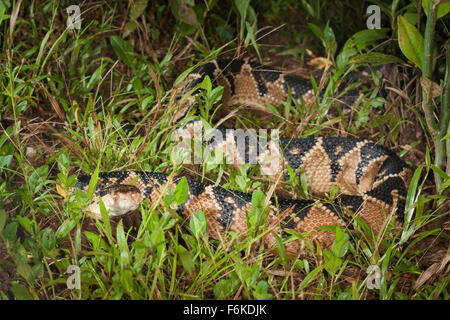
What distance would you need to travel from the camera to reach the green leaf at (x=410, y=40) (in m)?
2.96

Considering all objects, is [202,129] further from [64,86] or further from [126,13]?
[126,13]

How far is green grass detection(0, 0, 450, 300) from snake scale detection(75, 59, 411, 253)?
138 mm

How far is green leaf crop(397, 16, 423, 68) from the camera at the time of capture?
2959 millimetres

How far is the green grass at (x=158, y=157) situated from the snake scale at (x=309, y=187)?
0.45ft

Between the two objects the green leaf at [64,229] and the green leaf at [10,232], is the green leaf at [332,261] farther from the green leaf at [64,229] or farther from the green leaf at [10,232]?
the green leaf at [10,232]

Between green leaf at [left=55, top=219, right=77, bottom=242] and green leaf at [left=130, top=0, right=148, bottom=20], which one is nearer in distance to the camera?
green leaf at [left=55, top=219, right=77, bottom=242]

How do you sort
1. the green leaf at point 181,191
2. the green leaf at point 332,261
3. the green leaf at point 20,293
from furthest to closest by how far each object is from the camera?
the green leaf at point 181,191 → the green leaf at point 332,261 → the green leaf at point 20,293

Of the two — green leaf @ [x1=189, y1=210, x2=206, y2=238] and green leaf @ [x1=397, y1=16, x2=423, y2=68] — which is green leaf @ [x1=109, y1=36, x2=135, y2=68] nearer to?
green leaf @ [x1=189, y1=210, x2=206, y2=238]

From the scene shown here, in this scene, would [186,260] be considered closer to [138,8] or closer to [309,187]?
[309,187]

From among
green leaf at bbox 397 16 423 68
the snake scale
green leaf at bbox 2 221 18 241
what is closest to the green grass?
green leaf at bbox 2 221 18 241

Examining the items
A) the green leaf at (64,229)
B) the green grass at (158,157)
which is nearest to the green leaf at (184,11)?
the green grass at (158,157)

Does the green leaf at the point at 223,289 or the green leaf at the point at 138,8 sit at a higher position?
the green leaf at the point at 138,8

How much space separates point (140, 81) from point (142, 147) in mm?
811
